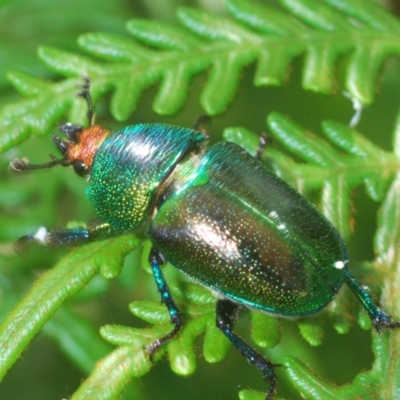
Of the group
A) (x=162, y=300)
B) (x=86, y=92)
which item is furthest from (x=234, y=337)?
(x=86, y=92)

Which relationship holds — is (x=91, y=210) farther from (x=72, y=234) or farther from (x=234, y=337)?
(x=234, y=337)

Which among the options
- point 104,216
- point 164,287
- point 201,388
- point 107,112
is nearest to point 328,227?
point 164,287

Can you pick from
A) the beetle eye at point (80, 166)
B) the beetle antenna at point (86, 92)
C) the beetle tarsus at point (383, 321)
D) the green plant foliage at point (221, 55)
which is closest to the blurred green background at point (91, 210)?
the green plant foliage at point (221, 55)

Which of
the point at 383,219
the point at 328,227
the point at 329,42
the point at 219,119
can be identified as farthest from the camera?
the point at 219,119

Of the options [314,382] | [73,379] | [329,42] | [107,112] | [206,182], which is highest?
[329,42]

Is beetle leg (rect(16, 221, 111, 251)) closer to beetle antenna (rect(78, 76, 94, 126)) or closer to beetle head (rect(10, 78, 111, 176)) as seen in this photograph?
beetle head (rect(10, 78, 111, 176))

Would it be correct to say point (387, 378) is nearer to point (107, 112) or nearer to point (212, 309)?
point (212, 309)

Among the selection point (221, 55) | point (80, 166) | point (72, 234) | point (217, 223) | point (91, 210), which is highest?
point (221, 55)
